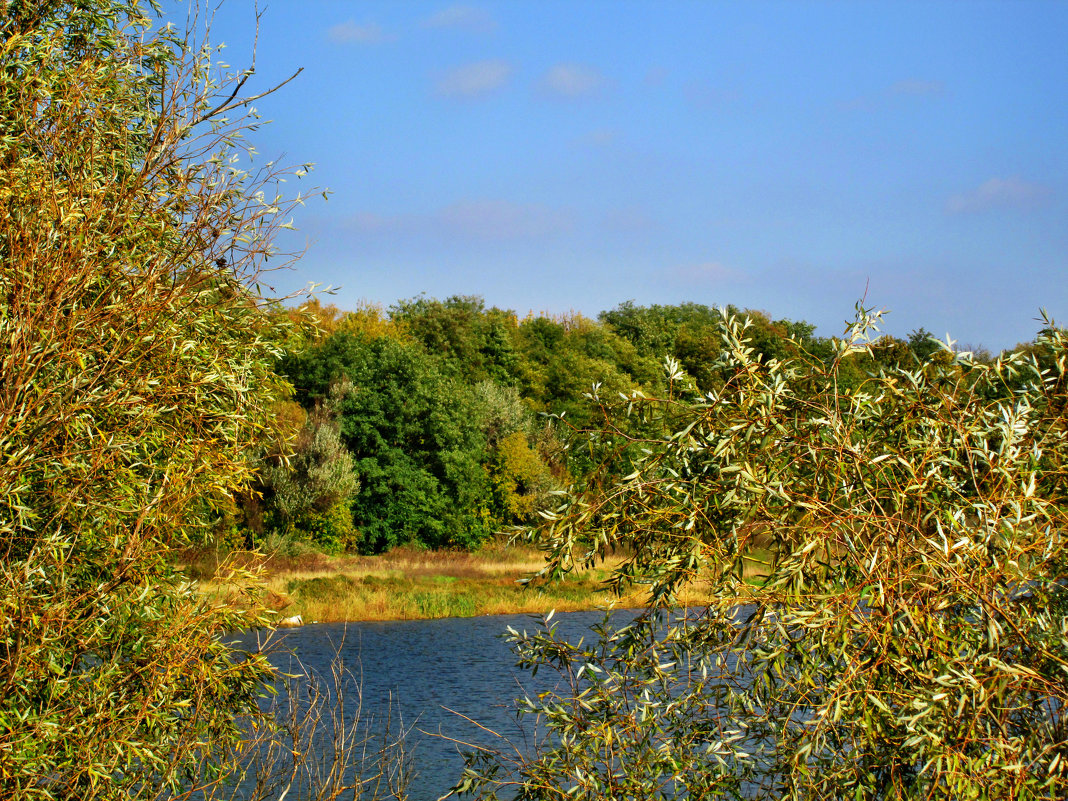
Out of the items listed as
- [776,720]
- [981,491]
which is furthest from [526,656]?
[981,491]

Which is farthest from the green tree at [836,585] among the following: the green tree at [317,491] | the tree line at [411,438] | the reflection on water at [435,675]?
the green tree at [317,491]

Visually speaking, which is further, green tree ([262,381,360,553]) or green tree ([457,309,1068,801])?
green tree ([262,381,360,553])

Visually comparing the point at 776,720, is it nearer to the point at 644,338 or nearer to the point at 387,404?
the point at 387,404

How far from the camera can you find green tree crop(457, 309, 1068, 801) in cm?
358

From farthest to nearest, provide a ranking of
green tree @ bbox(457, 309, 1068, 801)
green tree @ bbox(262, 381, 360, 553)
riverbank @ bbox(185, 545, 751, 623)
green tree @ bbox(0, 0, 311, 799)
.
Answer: green tree @ bbox(262, 381, 360, 553) < riverbank @ bbox(185, 545, 751, 623) < green tree @ bbox(0, 0, 311, 799) < green tree @ bbox(457, 309, 1068, 801)

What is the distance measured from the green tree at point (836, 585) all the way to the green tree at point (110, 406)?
8.08ft

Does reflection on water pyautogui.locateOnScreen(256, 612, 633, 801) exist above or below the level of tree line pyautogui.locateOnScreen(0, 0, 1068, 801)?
below

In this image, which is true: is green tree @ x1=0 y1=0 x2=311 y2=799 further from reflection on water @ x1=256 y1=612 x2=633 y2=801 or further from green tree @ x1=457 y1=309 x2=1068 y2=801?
reflection on water @ x1=256 y1=612 x2=633 y2=801

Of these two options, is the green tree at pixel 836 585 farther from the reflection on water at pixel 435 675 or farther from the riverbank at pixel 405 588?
the riverbank at pixel 405 588

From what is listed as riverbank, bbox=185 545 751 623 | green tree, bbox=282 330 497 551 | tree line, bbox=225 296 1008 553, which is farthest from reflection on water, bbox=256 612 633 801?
green tree, bbox=282 330 497 551

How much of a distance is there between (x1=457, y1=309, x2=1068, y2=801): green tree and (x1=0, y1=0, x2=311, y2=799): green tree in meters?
2.46

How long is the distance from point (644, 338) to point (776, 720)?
214ft

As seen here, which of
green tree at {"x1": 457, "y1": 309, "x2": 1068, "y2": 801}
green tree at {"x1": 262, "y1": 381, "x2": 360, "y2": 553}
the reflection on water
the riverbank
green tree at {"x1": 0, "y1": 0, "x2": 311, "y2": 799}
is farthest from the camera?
green tree at {"x1": 262, "y1": 381, "x2": 360, "y2": 553}

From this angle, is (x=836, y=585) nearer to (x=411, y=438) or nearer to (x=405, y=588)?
(x=405, y=588)
